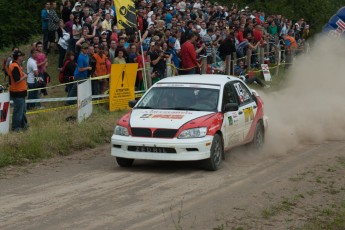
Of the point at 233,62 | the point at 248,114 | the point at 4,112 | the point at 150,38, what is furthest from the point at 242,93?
the point at 233,62

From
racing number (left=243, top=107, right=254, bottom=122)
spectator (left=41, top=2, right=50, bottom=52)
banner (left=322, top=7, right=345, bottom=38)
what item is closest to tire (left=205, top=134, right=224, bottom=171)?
racing number (left=243, top=107, right=254, bottom=122)

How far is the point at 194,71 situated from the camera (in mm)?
22281

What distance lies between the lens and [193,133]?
12742 millimetres

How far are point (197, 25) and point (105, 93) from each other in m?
7.57

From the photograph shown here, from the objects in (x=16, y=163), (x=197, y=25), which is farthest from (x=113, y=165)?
(x=197, y=25)

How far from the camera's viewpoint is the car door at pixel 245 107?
568 inches

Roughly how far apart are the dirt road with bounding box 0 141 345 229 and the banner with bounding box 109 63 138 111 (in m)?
4.93

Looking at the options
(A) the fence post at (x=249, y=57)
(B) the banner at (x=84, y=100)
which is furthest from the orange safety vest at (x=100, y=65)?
(A) the fence post at (x=249, y=57)

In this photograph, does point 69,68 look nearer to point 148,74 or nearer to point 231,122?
point 148,74

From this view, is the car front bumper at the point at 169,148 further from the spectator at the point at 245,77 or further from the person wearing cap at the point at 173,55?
the spectator at the point at 245,77

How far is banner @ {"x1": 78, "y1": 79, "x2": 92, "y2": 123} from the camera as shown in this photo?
1775cm

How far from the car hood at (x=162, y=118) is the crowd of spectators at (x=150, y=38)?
616 centimetres

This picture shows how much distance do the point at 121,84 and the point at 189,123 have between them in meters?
7.74

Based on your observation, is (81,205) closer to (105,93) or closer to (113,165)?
(113,165)
